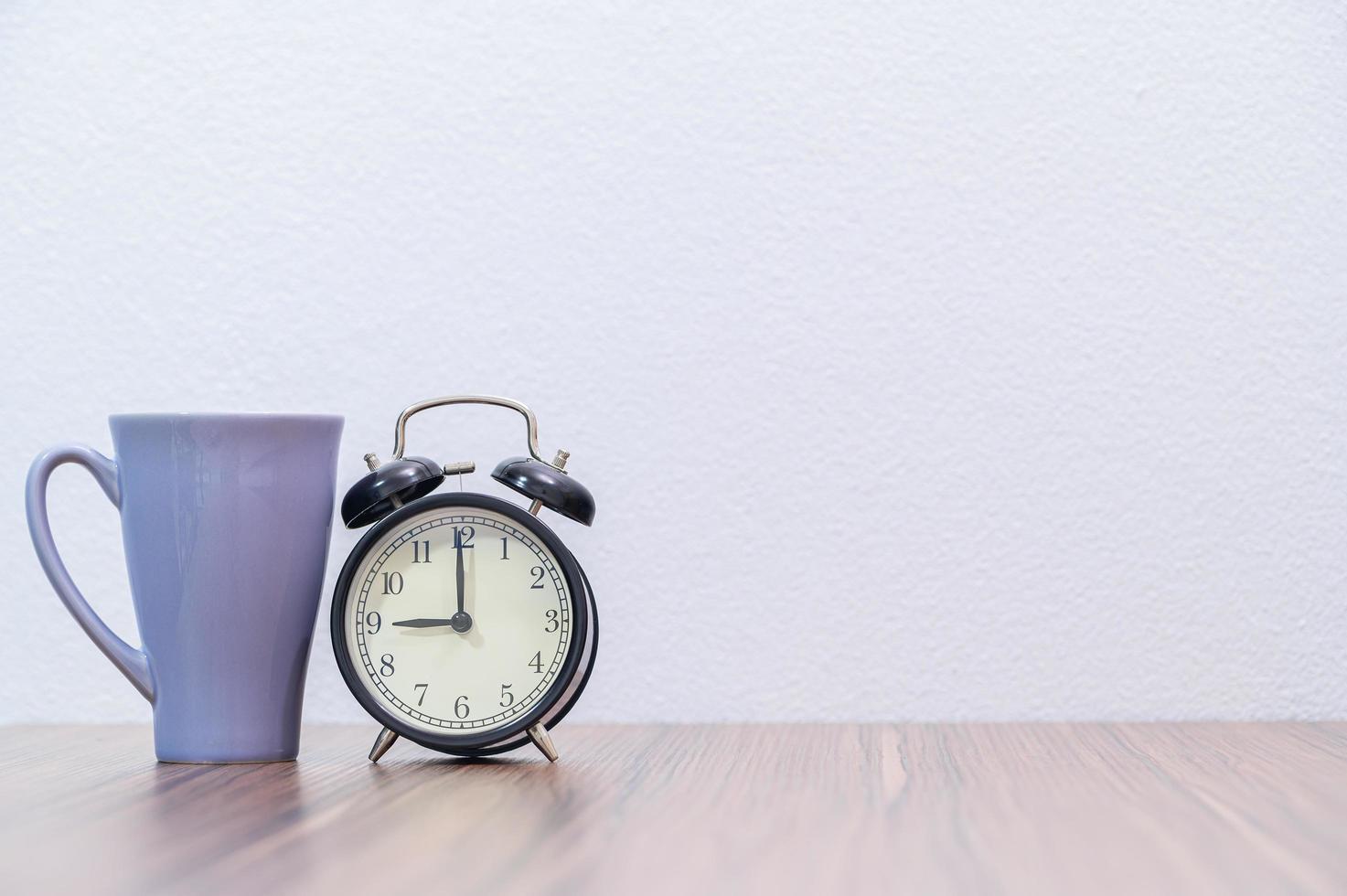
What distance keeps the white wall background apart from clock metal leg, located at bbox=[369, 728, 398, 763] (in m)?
0.22

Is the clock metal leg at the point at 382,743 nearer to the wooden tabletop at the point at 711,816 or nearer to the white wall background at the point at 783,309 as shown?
the wooden tabletop at the point at 711,816

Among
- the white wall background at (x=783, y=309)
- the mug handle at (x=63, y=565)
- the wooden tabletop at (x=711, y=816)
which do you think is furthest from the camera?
the white wall background at (x=783, y=309)

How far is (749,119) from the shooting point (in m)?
1.04

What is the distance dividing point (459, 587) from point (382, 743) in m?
0.11

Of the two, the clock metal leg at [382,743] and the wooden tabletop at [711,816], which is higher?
the wooden tabletop at [711,816]

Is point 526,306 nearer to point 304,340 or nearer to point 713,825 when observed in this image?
point 304,340

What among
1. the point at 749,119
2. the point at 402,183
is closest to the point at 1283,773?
the point at 749,119

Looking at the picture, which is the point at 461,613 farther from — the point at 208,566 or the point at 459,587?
the point at 208,566

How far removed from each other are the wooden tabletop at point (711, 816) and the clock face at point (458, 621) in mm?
43

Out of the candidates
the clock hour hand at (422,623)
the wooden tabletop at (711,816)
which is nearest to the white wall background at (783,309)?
the wooden tabletop at (711,816)

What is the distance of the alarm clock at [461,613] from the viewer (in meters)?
0.82

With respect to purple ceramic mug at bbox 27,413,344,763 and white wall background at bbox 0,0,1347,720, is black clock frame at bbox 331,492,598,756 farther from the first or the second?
white wall background at bbox 0,0,1347,720

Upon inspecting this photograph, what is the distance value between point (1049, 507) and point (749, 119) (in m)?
0.39

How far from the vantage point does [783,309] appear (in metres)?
1.03
